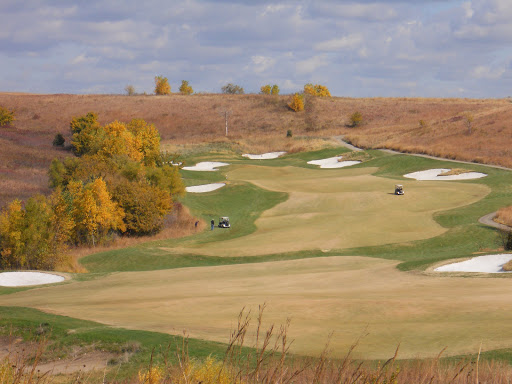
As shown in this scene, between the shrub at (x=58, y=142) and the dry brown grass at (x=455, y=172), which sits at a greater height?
the shrub at (x=58, y=142)

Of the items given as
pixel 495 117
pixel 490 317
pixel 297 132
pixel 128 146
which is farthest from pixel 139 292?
pixel 297 132

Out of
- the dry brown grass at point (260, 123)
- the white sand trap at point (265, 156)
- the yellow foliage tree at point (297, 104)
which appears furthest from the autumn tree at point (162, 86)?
the white sand trap at point (265, 156)

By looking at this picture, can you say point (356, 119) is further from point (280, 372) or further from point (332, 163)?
point (280, 372)

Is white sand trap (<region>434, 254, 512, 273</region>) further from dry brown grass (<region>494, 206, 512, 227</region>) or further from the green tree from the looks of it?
the green tree

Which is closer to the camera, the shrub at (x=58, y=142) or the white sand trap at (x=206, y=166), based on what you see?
the white sand trap at (x=206, y=166)

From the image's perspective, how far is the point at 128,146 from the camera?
69.1m

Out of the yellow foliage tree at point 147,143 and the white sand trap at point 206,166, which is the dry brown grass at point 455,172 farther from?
the yellow foliage tree at point 147,143

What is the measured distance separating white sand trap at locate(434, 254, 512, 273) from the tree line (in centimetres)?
2084

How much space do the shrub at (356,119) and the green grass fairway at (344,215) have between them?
62584 millimetres

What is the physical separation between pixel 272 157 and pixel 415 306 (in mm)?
85040

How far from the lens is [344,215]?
45312 mm

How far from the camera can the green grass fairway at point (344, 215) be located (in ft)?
127

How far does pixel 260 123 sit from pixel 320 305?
119243 mm

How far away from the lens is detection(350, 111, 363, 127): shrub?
12619 centimetres
